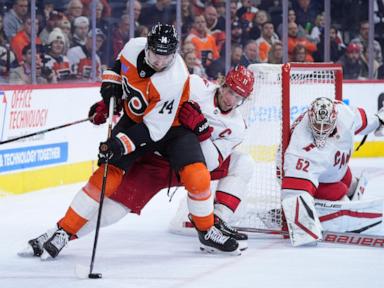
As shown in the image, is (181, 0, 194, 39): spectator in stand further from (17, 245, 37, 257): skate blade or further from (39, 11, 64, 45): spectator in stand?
(17, 245, 37, 257): skate blade

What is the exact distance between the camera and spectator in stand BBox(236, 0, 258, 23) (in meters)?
8.95

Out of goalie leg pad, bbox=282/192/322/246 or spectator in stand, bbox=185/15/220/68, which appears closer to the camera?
goalie leg pad, bbox=282/192/322/246

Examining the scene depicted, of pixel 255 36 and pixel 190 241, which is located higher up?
pixel 255 36

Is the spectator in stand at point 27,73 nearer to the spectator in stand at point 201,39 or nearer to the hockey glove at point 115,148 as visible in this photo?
the spectator in stand at point 201,39

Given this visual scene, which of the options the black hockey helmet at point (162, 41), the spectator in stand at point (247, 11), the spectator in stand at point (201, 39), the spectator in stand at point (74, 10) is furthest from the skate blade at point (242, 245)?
the spectator in stand at point (247, 11)

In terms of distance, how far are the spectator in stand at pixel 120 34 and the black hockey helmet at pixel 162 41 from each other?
359 centimetres

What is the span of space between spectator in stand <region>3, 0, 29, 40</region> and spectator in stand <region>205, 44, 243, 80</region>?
2272 mm

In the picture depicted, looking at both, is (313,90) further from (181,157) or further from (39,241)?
(39,241)

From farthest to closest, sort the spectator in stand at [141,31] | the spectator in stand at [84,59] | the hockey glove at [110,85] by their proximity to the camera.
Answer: the spectator in stand at [141,31], the spectator in stand at [84,59], the hockey glove at [110,85]

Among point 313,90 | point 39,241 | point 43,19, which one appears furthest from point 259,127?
point 43,19

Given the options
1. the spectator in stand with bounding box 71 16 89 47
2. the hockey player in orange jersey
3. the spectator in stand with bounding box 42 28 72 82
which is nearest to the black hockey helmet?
the hockey player in orange jersey

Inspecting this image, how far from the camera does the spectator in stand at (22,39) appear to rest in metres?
6.78

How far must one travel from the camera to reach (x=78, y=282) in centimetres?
381

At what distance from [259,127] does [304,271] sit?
1.55m
